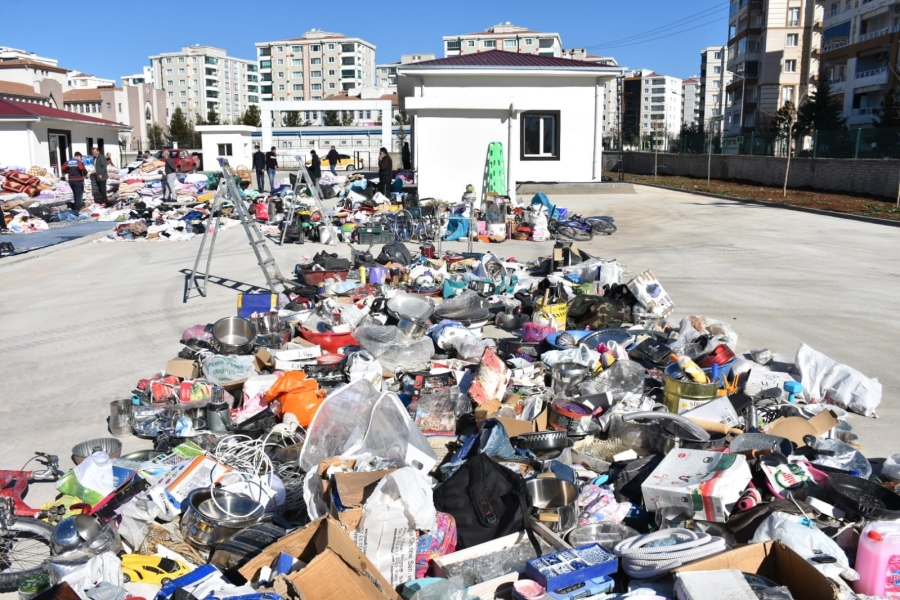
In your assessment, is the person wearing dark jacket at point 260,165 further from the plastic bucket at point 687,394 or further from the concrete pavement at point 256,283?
the plastic bucket at point 687,394

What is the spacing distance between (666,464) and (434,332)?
3633 millimetres

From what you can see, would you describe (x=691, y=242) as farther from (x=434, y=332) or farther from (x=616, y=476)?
(x=616, y=476)

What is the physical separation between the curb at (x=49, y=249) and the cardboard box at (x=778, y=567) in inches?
531

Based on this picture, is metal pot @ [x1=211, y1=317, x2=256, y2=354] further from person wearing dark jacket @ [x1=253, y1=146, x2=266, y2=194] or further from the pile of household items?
person wearing dark jacket @ [x1=253, y1=146, x2=266, y2=194]

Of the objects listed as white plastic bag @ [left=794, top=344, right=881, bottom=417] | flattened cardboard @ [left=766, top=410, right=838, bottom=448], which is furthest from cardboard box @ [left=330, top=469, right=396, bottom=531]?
white plastic bag @ [left=794, top=344, right=881, bottom=417]

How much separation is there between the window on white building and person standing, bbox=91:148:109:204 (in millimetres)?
13095

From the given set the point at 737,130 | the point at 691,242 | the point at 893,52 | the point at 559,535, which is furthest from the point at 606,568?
the point at 737,130

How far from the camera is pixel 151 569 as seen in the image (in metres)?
3.65

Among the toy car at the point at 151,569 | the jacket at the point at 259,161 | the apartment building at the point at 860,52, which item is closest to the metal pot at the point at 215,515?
the toy car at the point at 151,569

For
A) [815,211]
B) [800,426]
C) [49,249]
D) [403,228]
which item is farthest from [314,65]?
[800,426]

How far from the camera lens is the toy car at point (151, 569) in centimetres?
360

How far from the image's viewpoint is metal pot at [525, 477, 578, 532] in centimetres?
407

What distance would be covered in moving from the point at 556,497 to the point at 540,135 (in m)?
20.9

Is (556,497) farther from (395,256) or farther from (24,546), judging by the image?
(395,256)
